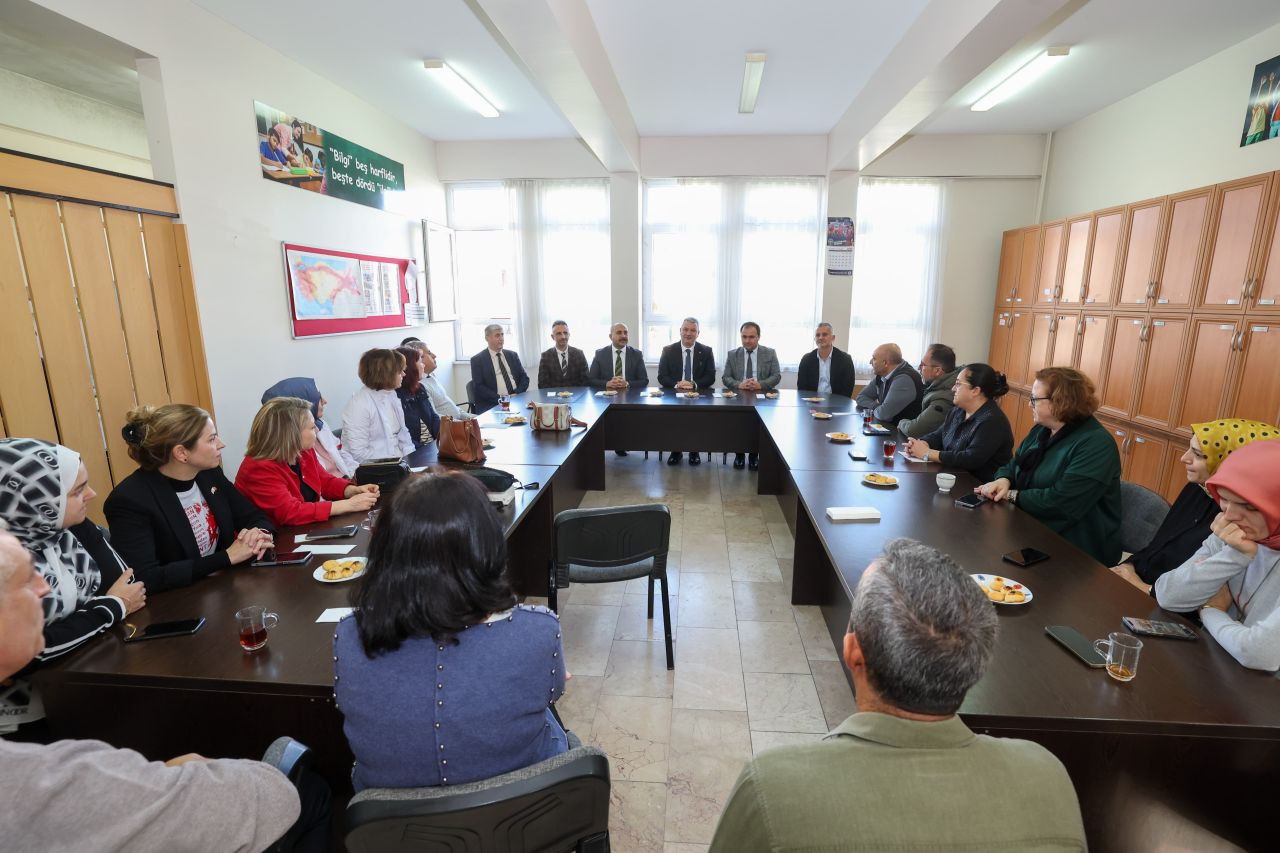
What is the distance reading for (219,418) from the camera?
398 cm

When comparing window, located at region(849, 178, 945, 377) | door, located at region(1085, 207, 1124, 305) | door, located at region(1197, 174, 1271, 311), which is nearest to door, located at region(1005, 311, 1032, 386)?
window, located at region(849, 178, 945, 377)

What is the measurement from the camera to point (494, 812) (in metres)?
0.97

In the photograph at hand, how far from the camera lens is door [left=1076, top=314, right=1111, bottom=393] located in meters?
4.99

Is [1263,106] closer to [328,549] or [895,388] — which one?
[895,388]

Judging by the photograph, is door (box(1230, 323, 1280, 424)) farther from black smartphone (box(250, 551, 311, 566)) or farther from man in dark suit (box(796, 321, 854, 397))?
black smartphone (box(250, 551, 311, 566))

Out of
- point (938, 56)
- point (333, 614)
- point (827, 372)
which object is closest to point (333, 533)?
point (333, 614)

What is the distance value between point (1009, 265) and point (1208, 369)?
292cm

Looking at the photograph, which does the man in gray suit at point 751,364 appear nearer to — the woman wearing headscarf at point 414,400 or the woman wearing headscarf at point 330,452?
the woman wearing headscarf at point 414,400

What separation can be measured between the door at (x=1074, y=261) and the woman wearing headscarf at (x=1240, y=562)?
452 centimetres

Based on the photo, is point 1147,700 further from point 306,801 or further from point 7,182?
point 7,182

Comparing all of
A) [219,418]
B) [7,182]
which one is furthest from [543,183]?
[7,182]

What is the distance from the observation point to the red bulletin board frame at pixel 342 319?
471 cm

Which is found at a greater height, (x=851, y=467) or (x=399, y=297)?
(x=399, y=297)

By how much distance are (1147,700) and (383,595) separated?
1.69 meters
